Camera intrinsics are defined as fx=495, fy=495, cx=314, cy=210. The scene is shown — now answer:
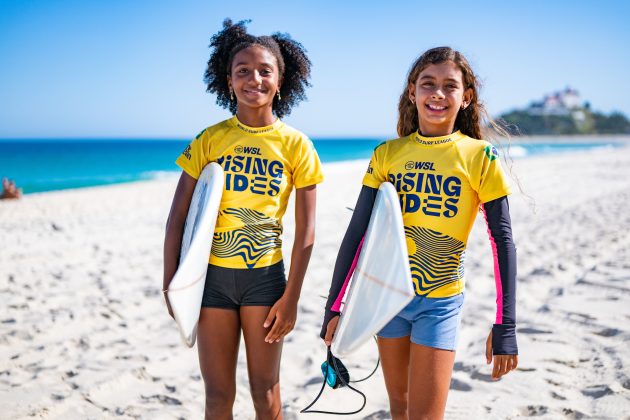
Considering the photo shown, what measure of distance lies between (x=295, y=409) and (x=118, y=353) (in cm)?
145

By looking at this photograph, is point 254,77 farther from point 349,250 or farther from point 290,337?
point 290,337

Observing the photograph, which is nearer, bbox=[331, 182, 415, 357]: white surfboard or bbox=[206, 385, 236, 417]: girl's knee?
bbox=[331, 182, 415, 357]: white surfboard

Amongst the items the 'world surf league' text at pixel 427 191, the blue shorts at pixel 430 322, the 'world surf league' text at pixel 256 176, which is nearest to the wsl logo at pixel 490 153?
the 'world surf league' text at pixel 427 191

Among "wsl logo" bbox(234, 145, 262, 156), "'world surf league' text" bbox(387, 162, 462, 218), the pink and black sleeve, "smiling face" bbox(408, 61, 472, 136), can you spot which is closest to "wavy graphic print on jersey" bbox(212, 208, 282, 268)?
"wsl logo" bbox(234, 145, 262, 156)

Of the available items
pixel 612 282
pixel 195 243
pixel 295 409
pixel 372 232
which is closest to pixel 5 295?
pixel 295 409

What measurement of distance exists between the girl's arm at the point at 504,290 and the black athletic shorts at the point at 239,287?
88 cm

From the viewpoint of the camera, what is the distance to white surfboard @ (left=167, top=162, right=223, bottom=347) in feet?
6.30

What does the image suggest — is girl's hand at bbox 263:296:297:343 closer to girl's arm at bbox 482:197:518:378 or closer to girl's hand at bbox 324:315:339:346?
girl's hand at bbox 324:315:339:346

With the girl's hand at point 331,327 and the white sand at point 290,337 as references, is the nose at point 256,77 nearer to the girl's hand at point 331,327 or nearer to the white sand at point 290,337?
the girl's hand at point 331,327

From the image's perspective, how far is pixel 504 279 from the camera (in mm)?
1837

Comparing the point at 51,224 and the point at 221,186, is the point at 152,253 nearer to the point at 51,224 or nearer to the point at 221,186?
the point at 51,224

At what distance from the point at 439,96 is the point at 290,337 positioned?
2346 millimetres

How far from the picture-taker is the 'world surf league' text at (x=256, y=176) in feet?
6.74

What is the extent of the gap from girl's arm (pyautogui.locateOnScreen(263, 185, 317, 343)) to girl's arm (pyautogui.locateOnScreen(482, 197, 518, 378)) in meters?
0.71
